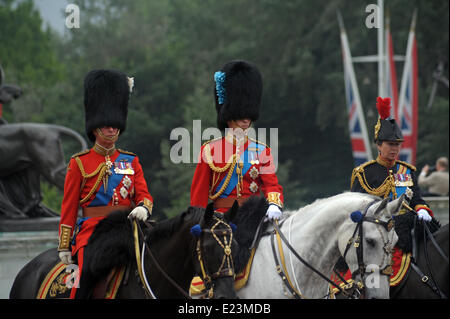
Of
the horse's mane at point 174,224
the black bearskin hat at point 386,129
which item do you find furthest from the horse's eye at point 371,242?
the black bearskin hat at point 386,129

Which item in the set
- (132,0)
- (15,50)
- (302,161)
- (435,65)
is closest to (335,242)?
(435,65)

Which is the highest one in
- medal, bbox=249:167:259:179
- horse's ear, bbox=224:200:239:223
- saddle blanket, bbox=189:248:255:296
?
medal, bbox=249:167:259:179

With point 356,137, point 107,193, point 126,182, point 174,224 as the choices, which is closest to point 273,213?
point 174,224

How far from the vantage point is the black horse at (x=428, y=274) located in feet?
23.5

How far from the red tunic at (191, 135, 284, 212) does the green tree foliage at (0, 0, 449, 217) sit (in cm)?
1994

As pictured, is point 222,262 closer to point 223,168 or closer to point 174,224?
point 174,224

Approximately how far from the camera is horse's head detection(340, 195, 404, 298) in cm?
611

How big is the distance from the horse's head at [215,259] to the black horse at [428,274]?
2.30m

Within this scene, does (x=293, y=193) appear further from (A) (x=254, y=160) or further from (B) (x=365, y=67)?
(A) (x=254, y=160)

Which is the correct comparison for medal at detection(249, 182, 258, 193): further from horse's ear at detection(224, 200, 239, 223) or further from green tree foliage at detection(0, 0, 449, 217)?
green tree foliage at detection(0, 0, 449, 217)

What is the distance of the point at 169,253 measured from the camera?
5.93 meters

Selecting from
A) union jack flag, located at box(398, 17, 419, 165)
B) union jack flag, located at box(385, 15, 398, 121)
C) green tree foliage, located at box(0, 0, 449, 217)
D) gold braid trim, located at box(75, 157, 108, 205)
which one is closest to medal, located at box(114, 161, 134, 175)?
gold braid trim, located at box(75, 157, 108, 205)

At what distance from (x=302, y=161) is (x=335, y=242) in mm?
30458

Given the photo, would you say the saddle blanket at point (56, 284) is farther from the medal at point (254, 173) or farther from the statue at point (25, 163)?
the statue at point (25, 163)
